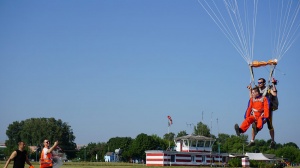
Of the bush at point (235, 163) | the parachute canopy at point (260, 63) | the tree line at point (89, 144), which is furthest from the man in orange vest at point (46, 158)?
the tree line at point (89, 144)

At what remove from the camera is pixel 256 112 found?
19969 mm

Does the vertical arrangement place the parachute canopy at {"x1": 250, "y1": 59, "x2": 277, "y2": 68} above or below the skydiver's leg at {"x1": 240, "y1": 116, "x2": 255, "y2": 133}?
above

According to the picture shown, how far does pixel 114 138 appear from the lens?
504ft

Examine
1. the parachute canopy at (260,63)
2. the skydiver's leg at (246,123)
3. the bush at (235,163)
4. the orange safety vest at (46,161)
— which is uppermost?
the parachute canopy at (260,63)

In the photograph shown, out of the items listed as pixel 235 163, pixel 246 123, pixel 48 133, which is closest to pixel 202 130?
pixel 48 133

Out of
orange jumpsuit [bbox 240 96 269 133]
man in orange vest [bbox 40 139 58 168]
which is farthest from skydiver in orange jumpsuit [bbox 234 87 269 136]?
man in orange vest [bbox 40 139 58 168]

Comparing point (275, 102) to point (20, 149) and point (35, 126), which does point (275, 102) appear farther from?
point (35, 126)

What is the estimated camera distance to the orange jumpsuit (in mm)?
19688

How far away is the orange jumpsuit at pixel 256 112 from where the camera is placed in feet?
64.6

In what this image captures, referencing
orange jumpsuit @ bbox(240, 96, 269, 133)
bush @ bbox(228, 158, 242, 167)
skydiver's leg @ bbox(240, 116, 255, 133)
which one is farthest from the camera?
bush @ bbox(228, 158, 242, 167)

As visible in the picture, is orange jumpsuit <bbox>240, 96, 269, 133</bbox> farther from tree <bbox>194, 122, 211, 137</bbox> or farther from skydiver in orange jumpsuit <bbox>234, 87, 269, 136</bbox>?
tree <bbox>194, 122, 211, 137</bbox>

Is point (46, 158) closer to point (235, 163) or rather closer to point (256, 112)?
point (256, 112)

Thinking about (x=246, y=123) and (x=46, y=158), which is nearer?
(x=46, y=158)

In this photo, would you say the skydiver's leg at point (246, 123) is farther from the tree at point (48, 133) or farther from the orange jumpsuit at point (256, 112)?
the tree at point (48, 133)
